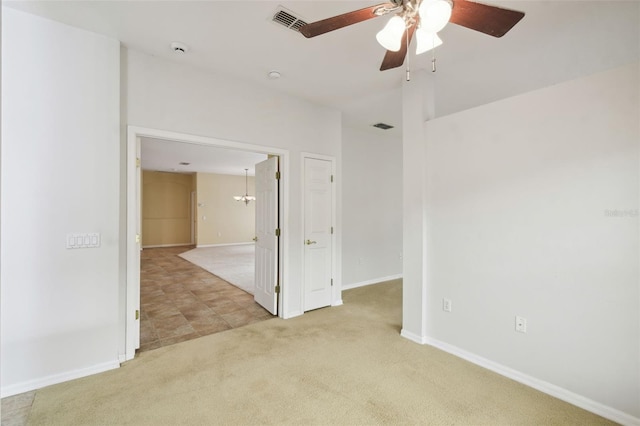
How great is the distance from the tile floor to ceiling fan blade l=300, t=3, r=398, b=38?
3042 millimetres

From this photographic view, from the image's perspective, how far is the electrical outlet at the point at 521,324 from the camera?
2364 mm

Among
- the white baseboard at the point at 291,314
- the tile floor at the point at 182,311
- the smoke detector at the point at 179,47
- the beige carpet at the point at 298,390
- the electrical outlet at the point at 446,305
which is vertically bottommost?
the beige carpet at the point at 298,390

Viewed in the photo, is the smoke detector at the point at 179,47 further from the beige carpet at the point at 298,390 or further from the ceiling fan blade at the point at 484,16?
the beige carpet at the point at 298,390

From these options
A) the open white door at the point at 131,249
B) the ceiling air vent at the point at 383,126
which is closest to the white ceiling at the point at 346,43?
the open white door at the point at 131,249

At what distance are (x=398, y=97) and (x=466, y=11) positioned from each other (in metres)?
2.53

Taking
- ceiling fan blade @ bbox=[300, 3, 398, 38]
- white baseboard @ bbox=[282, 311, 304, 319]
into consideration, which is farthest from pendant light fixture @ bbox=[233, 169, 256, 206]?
ceiling fan blade @ bbox=[300, 3, 398, 38]

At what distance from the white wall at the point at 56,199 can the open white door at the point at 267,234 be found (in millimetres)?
1714

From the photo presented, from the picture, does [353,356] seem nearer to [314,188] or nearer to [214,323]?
[214,323]

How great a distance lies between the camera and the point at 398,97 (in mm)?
3852

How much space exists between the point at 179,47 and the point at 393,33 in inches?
82.5

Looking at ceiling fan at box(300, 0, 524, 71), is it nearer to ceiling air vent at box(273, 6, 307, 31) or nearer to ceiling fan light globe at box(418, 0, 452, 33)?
ceiling fan light globe at box(418, 0, 452, 33)

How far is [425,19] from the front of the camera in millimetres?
1325

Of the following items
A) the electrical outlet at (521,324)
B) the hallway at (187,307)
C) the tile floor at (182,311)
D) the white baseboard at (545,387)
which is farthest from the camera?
the hallway at (187,307)

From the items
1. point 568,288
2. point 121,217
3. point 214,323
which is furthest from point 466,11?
point 214,323
